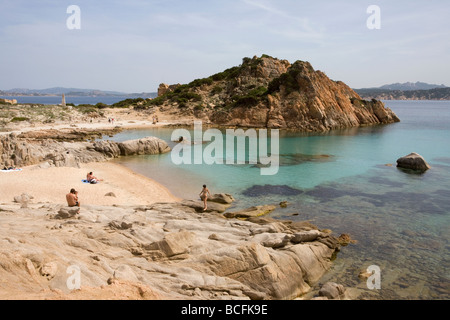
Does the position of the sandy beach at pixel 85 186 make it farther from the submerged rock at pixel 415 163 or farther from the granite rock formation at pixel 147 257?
the submerged rock at pixel 415 163

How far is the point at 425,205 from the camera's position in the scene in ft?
62.8

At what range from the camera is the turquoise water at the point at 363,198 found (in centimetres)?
1194

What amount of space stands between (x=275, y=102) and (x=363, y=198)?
4172 cm

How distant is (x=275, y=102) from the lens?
59938 millimetres

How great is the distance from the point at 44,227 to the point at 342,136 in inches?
1855

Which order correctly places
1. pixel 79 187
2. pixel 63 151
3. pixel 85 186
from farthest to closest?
pixel 63 151 < pixel 85 186 < pixel 79 187

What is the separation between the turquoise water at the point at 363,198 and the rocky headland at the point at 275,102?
65.6ft

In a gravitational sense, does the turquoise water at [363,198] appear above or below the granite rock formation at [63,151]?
below

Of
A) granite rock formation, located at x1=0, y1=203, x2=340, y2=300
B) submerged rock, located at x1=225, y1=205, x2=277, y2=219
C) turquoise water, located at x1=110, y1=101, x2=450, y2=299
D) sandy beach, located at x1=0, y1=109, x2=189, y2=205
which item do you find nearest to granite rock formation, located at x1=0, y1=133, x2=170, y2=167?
sandy beach, located at x1=0, y1=109, x2=189, y2=205

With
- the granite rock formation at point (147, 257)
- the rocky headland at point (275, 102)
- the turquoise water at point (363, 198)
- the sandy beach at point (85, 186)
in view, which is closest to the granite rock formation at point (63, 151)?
the sandy beach at point (85, 186)

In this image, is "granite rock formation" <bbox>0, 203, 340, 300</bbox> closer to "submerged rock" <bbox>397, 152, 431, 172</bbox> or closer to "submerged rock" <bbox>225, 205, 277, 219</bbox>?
"submerged rock" <bbox>225, 205, 277, 219</bbox>

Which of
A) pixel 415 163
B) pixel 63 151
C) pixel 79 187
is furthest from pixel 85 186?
pixel 415 163

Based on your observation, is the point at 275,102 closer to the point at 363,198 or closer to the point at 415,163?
the point at 415,163
